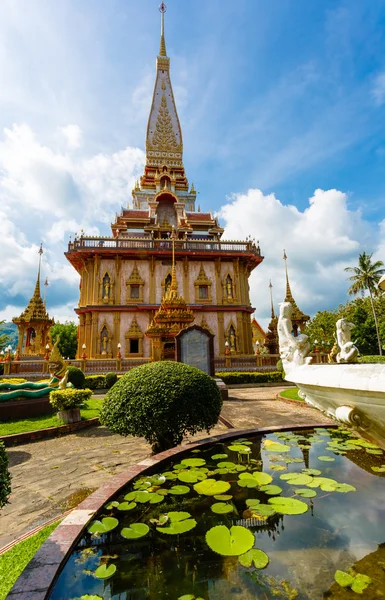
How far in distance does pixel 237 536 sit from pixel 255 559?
0.22 meters

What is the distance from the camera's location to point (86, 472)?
16.0ft

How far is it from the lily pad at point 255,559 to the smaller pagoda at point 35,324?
26911 millimetres

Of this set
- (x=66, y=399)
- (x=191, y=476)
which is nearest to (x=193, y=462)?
(x=191, y=476)

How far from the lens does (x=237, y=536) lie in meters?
2.34

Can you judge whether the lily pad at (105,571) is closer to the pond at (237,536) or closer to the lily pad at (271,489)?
the pond at (237,536)

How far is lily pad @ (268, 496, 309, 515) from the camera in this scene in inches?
107

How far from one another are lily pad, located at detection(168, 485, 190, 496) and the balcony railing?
21884mm

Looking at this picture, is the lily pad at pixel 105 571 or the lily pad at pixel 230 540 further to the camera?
the lily pad at pixel 230 540

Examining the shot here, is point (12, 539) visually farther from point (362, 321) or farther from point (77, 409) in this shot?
point (362, 321)

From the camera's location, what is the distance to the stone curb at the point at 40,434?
22.4 feet

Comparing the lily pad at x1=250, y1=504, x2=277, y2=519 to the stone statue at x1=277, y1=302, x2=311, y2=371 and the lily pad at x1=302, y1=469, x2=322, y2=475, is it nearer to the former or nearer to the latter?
the lily pad at x1=302, y1=469, x2=322, y2=475

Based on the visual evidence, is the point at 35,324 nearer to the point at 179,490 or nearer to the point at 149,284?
the point at 149,284

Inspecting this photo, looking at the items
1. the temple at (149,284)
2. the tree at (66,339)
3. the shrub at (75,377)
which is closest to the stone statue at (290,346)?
the shrub at (75,377)

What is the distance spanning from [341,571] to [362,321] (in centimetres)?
3979
